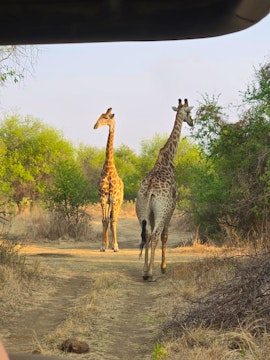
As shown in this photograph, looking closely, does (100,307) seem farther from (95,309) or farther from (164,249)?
(164,249)

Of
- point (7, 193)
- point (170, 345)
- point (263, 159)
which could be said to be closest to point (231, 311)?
point (170, 345)

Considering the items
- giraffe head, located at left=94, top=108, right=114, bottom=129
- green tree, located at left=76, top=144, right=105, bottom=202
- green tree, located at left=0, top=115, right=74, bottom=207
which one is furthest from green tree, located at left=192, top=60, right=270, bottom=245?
green tree, located at left=76, top=144, right=105, bottom=202

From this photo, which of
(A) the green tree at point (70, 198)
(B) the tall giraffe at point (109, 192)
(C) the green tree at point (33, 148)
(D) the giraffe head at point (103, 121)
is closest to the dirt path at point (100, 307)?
(B) the tall giraffe at point (109, 192)

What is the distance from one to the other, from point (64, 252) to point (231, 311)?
994 centimetres

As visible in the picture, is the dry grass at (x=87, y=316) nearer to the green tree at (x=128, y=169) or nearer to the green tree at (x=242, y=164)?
the green tree at (x=242, y=164)

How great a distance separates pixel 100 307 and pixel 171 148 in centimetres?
501

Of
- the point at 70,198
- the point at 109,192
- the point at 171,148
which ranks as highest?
the point at 171,148

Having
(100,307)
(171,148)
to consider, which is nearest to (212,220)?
(171,148)

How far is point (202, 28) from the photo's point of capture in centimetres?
163

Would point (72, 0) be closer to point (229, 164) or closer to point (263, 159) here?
point (263, 159)

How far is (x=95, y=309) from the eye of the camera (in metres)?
7.87

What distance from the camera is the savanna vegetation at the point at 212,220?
5.79 m

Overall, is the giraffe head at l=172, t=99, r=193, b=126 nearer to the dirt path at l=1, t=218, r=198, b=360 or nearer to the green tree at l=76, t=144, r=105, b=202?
the dirt path at l=1, t=218, r=198, b=360

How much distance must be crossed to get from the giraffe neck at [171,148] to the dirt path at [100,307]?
194 centimetres
